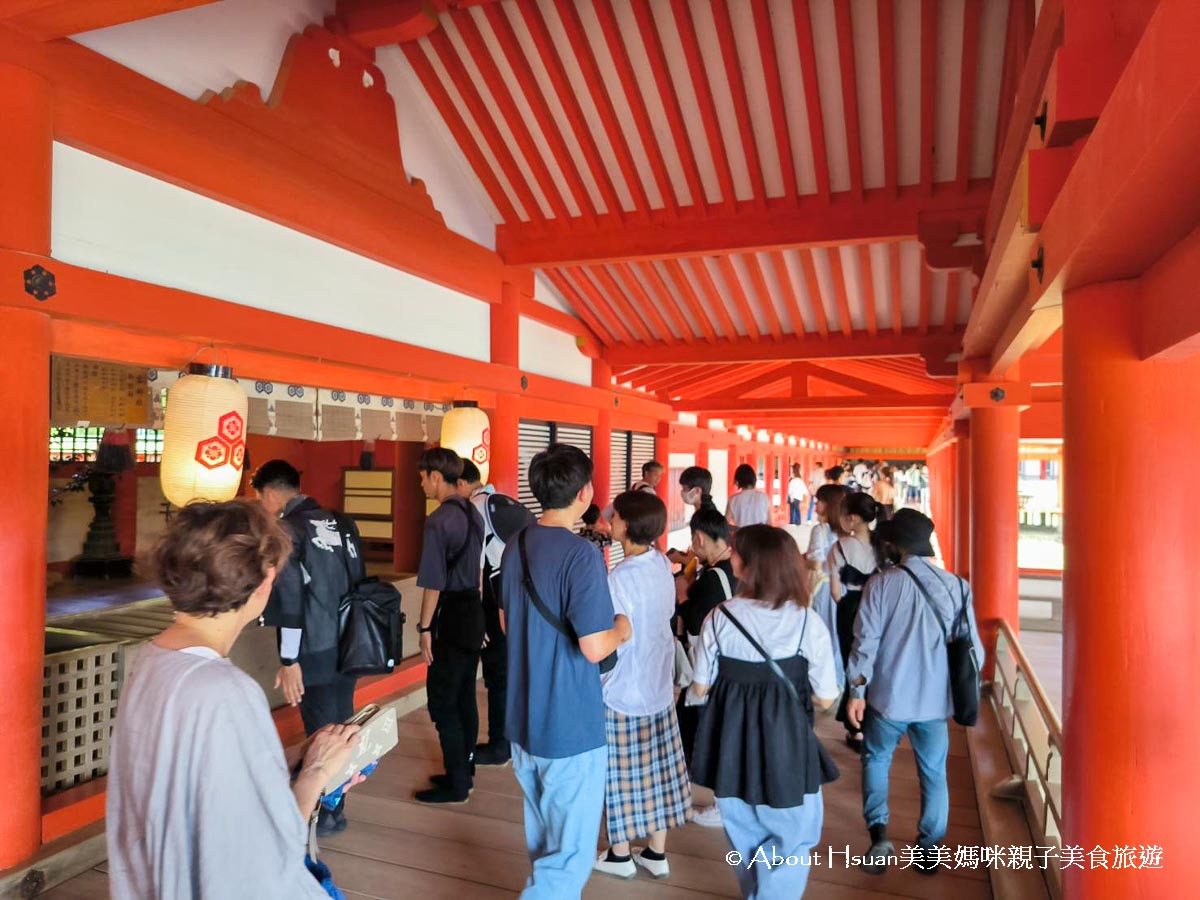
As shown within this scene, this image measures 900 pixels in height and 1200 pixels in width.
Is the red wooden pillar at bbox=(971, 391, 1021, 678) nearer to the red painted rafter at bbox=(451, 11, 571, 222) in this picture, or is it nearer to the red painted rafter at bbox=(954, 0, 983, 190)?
the red painted rafter at bbox=(954, 0, 983, 190)

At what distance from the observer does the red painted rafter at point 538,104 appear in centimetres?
475

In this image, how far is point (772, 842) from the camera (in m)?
2.71

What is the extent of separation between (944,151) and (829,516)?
263cm

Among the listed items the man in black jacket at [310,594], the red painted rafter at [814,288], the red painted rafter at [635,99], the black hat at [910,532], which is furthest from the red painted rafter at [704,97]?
the man in black jacket at [310,594]

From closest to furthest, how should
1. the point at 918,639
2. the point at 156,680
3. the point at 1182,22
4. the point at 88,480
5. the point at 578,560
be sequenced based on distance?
the point at 1182,22 < the point at 156,680 < the point at 578,560 < the point at 918,639 < the point at 88,480

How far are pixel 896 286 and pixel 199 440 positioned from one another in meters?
5.99

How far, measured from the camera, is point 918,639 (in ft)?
10.4

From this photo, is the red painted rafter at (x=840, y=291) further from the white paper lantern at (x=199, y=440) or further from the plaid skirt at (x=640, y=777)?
the white paper lantern at (x=199, y=440)

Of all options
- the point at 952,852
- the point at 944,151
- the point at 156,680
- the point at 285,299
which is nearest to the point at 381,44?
the point at 285,299

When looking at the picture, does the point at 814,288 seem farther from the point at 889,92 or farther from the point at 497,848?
the point at 497,848

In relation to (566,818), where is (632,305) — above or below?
above

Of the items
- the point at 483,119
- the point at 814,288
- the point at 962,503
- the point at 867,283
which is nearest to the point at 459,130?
the point at 483,119

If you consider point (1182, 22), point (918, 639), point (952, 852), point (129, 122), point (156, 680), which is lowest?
point (952, 852)

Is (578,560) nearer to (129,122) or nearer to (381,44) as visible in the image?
(129,122)
